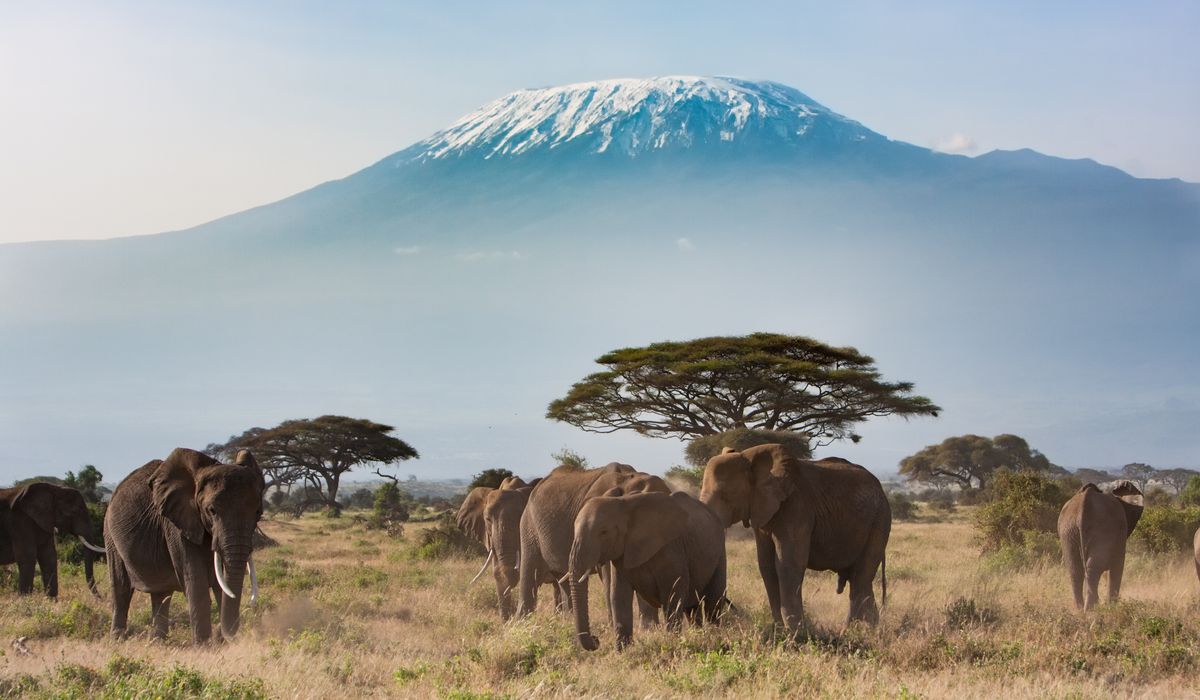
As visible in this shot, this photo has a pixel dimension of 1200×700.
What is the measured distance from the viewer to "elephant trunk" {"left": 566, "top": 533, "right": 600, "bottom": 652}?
1274cm

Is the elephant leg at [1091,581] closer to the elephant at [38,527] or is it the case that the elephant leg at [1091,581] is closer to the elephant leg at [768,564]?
the elephant leg at [768,564]

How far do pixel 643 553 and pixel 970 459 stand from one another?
65631 millimetres

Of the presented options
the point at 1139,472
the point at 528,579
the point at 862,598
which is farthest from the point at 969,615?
the point at 1139,472

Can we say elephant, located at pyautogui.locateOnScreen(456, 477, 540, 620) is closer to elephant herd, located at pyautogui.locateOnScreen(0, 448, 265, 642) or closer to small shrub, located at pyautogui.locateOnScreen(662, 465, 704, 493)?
elephant herd, located at pyautogui.locateOnScreen(0, 448, 265, 642)

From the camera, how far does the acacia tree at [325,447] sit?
209 feet

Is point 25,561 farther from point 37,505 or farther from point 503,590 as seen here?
point 503,590

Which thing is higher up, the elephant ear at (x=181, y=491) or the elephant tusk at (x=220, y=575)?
the elephant ear at (x=181, y=491)

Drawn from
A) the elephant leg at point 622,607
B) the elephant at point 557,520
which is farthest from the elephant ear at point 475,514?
the elephant leg at point 622,607

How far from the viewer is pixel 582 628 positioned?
43.1 feet

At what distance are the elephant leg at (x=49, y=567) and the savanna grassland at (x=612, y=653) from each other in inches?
45.9

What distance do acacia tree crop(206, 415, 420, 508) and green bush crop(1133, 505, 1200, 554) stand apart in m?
44.2

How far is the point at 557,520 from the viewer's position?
15719 mm

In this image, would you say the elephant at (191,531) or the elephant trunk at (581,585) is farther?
the elephant at (191,531)

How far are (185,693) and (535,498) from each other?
6.58 meters
